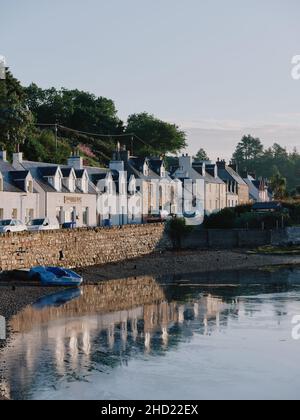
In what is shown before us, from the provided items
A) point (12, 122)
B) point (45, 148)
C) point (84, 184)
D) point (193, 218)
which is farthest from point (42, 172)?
point (45, 148)

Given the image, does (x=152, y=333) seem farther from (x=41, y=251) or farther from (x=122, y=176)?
(x=122, y=176)

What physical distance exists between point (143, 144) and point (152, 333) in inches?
3366

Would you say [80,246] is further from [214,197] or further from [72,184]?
[214,197]

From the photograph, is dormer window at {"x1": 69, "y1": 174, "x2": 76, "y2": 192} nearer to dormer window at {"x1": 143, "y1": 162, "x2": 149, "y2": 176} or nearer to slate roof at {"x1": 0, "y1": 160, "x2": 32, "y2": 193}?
slate roof at {"x1": 0, "y1": 160, "x2": 32, "y2": 193}

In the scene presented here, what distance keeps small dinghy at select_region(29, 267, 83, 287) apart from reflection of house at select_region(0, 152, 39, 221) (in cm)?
1127

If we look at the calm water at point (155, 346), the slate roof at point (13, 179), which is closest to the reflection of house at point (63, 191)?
the slate roof at point (13, 179)

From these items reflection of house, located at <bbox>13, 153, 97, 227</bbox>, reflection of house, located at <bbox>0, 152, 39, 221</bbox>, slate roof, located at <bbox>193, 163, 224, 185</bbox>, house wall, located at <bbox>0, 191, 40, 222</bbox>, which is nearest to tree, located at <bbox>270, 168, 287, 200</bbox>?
slate roof, located at <bbox>193, 163, 224, 185</bbox>

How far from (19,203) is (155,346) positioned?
30.3m

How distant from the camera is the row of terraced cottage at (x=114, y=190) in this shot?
184 ft

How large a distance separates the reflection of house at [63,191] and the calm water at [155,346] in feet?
57.0

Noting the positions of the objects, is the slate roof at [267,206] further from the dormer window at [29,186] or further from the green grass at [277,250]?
the dormer window at [29,186]

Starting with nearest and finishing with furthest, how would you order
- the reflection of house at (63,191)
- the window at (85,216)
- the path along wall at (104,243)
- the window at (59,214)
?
1. the path along wall at (104,243)
2. the reflection of house at (63,191)
3. the window at (59,214)
4. the window at (85,216)

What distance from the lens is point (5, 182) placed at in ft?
179

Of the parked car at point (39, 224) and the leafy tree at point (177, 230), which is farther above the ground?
the parked car at point (39, 224)
